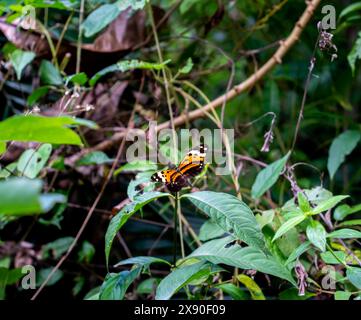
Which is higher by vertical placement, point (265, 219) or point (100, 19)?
point (100, 19)

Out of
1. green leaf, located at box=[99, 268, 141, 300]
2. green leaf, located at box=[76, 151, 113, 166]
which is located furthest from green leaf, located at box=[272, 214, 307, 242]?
green leaf, located at box=[76, 151, 113, 166]

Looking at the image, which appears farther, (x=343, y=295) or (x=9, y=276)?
(x=9, y=276)

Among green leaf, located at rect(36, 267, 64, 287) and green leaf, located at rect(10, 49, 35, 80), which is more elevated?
green leaf, located at rect(10, 49, 35, 80)

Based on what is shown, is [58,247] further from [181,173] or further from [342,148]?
[342,148]

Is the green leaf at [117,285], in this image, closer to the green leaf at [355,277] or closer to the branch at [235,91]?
the green leaf at [355,277]

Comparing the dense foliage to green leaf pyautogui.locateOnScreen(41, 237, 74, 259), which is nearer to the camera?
the dense foliage

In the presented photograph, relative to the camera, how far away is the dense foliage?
0.78m

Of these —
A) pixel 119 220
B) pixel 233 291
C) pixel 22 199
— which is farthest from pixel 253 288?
pixel 22 199

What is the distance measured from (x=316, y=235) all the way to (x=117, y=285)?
317 millimetres

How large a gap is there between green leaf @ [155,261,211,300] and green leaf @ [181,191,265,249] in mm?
74

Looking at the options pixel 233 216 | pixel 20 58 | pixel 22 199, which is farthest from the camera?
pixel 20 58

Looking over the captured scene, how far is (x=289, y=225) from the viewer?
27.3 inches

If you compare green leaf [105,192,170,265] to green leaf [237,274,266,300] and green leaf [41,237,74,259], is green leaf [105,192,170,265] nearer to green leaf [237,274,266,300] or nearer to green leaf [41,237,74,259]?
green leaf [237,274,266,300]

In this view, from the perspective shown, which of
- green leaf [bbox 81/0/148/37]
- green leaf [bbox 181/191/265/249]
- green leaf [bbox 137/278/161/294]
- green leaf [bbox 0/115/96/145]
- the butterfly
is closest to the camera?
green leaf [bbox 0/115/96/145]
